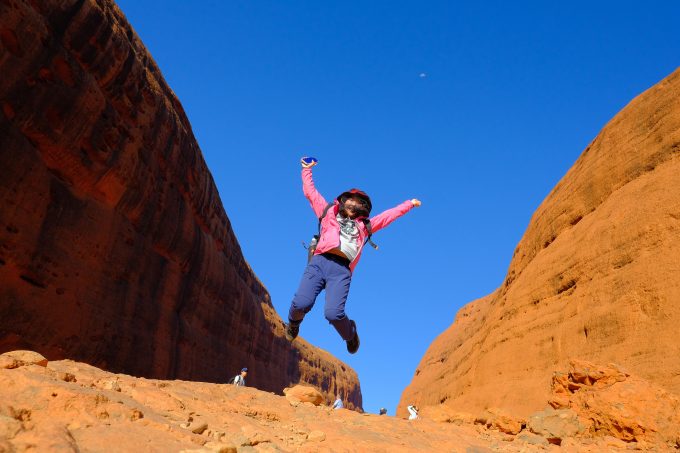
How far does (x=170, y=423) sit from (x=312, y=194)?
11.0 ft

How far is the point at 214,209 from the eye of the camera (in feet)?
102

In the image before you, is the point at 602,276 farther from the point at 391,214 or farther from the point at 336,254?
the point at 336,254

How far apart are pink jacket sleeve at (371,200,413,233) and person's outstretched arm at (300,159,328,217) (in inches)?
25.1

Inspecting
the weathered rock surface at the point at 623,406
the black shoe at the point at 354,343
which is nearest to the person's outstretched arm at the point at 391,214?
the black shoe at the point at 354,343

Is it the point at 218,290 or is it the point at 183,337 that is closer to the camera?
the point at 183,337

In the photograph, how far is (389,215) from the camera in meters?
6.11

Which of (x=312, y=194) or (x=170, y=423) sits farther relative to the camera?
(x=312, y=194)

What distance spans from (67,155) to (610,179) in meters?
19.1

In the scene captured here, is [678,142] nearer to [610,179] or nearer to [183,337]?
[610,179]

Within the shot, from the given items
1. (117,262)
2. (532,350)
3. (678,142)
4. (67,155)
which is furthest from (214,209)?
(678,142)

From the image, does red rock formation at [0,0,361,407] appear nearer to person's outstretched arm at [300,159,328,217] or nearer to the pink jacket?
person's outstretched arm at [300,159,328,217]

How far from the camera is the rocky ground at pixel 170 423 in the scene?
8.19 feet

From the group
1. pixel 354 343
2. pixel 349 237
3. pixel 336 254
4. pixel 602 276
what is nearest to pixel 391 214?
pixel 349 237

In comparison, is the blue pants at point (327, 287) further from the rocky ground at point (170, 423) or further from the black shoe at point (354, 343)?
the rocky ground at point (170, 423)
